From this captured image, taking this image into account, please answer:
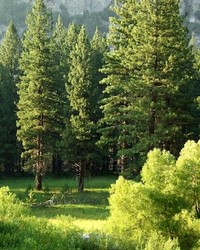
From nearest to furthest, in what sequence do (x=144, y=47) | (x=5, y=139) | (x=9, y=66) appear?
(x=144, y=47)
(x=5, y=139)
(x=9, y=66)

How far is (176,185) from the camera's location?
47.3ft

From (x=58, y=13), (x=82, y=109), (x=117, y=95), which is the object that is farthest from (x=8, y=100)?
→ (x=58, y=13)

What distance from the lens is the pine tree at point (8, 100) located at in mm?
56562

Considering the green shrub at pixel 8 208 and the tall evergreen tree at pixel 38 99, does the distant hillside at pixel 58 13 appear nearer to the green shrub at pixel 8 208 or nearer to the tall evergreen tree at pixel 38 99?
the tall evergreen tree at pixel 38 99

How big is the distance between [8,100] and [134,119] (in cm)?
3155

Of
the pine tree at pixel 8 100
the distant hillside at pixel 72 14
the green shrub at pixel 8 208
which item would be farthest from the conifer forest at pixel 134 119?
the distant hillside at pixel 72 14

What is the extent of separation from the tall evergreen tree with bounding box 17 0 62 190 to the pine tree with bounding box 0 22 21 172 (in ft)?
38.8

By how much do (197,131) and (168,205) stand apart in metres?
25.8

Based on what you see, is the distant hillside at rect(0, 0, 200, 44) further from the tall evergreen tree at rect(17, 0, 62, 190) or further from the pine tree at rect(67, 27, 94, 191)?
the pine tree at rect(67, 27, 94, 191)

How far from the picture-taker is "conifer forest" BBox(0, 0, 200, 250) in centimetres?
1400

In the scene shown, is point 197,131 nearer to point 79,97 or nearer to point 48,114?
point 79,97

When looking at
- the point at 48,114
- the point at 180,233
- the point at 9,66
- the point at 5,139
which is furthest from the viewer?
the point at 9,66

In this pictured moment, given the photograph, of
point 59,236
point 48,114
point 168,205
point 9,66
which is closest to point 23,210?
point 59,236

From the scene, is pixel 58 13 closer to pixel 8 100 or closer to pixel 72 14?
pixel 72 14
